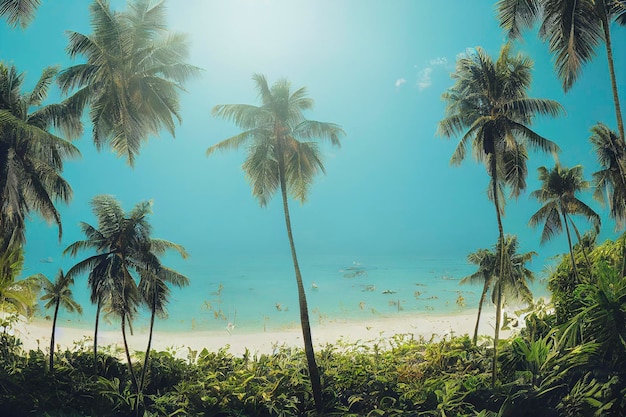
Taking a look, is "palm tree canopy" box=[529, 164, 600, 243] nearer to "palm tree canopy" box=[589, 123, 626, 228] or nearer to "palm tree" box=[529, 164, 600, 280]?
"palm tree" box=[529, 164, 600, 280]

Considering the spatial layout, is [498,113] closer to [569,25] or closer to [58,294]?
[569,25]

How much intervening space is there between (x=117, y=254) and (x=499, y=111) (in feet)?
28.1

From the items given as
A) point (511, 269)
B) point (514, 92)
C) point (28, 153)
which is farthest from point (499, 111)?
point (28, 153)

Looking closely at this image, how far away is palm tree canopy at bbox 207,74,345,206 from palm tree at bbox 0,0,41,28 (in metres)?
3.85

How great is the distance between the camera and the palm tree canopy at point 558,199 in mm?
11648

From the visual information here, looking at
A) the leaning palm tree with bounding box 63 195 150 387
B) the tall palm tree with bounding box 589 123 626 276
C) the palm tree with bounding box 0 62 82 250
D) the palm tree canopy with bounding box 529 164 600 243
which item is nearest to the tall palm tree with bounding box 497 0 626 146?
the tall palm tree with bounding box 589 123 626 276

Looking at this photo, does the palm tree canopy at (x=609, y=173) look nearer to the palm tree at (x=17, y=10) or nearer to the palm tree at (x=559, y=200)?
the palm tree at (x=559, y=200)

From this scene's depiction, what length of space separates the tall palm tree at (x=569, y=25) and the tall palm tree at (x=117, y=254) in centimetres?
854

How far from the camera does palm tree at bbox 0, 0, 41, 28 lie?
747 centimetres

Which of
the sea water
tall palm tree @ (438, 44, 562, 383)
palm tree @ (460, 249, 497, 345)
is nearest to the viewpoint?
tall palm tree @ (438, 44, 562, 383)

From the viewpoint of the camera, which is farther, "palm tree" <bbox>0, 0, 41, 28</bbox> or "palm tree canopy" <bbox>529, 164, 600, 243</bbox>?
"palm tree canopy" <bbox>529, 164, 600, 243</bbox>

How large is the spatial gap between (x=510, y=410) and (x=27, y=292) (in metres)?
9.51

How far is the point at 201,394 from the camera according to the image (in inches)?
293

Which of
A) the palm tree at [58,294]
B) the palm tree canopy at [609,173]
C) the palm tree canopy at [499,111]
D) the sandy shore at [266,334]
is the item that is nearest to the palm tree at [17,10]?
the palm tree at [58,294]
